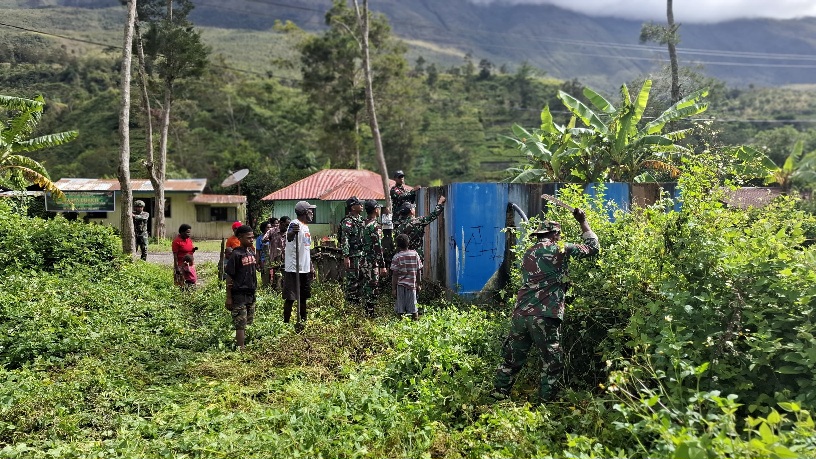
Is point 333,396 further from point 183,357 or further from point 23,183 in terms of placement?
point 23,183

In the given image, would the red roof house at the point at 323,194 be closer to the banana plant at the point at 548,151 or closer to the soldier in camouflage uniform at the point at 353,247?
the banana plant at the point at 548,151

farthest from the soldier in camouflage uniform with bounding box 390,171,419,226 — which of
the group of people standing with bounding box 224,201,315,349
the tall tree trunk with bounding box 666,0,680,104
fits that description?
the tall tree trunk with bounding box 666,0,680,104

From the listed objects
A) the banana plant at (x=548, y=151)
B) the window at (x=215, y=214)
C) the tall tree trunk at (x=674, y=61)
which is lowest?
the window at (x=215, y=214)

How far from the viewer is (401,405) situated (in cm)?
484

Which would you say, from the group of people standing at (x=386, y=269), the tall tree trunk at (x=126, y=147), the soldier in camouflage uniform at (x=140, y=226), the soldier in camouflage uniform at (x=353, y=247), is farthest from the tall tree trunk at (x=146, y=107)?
the soldier in camouflage uniform at (x=353, y=247)

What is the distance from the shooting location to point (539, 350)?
202 inches

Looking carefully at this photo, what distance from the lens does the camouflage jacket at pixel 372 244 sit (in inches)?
335

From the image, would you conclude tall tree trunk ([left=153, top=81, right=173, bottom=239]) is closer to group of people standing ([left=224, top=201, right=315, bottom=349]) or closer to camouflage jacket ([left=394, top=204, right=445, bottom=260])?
camouflage jacket ([left=394, top=204, right=445, bottom=260])

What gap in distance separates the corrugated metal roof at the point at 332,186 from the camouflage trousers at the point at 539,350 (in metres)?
18.0

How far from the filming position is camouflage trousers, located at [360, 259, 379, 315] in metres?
8.62

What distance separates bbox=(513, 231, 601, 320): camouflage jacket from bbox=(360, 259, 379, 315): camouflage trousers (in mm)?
3803

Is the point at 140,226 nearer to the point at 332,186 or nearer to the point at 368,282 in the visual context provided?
the point at 368,282

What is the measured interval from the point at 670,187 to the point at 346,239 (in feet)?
16.8

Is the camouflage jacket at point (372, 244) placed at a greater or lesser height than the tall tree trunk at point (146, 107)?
lesser
